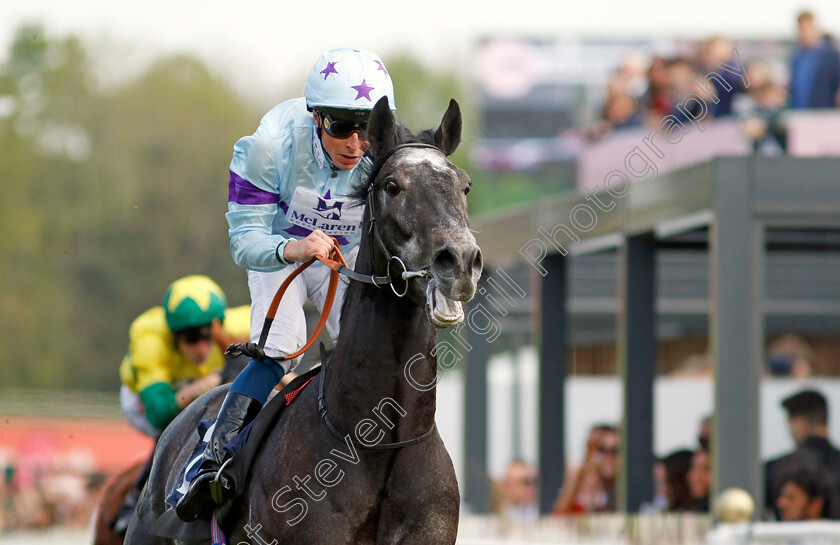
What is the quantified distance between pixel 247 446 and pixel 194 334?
346cm

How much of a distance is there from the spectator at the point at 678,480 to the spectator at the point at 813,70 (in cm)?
361

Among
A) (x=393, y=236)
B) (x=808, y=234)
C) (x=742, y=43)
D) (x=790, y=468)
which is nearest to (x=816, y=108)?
(x=808, y=234)

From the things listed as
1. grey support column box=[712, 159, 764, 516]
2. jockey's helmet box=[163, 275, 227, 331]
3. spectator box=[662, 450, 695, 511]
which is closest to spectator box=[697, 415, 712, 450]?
spectator box=[662, 450, 695, 511]

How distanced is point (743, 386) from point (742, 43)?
120ft

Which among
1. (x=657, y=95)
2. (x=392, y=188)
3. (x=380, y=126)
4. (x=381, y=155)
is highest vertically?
(x=657, y=95)

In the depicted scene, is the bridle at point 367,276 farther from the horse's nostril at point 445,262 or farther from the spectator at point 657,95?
the spectator at point 657,95

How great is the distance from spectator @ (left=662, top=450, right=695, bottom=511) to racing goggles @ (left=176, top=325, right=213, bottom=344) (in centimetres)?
538

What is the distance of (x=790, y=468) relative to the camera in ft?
33.1

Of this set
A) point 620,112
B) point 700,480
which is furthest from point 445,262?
point 620,112

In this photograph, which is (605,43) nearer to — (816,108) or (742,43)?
(742,43)

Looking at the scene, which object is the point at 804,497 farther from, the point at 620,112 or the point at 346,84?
the point at 346,84

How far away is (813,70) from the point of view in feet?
35.1

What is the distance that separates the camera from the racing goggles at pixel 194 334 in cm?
821

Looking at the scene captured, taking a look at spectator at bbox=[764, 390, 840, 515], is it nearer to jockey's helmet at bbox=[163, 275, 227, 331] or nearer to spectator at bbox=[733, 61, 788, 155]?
spectator at bbox=[733, 61, 788, 155]
